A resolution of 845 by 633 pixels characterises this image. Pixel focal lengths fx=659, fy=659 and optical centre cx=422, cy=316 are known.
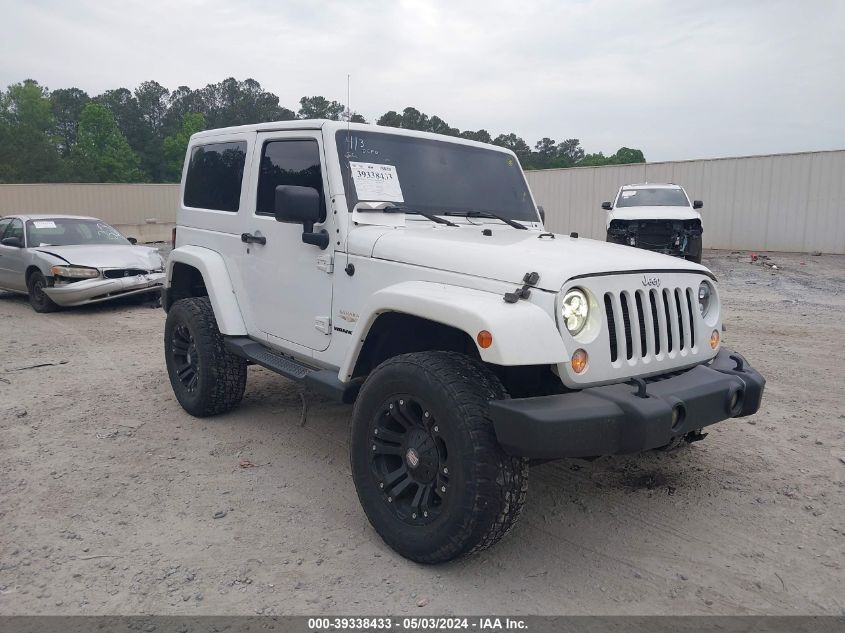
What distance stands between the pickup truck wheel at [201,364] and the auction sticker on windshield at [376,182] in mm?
1791

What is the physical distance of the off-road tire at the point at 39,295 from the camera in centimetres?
1009

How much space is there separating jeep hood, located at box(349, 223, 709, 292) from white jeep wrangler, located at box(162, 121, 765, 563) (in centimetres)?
1

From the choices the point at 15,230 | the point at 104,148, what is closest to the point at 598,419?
the point at 15,230

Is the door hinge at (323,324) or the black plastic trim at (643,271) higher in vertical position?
the black plastic trim at (643,271)

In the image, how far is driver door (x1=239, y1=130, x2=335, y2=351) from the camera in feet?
12.9

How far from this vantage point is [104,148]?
64000 mm

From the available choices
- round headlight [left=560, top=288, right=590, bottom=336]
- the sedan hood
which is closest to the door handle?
round headlight [left=560, top=288, right=590, bottom=336]

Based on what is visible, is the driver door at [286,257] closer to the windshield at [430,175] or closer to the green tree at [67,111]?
the windshield at [430,175]

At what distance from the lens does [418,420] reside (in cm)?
307

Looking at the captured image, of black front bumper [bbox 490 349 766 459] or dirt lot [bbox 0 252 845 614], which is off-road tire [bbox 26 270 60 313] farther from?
black front bumper [bbox 490 349 766 459]

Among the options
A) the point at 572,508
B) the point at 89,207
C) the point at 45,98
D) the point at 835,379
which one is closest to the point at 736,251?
the point at 835,379

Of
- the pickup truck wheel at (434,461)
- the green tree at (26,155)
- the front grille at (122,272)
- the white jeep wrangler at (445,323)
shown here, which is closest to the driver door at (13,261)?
the front grille at (122,272)

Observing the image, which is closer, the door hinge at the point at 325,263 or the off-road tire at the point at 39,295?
the door hinge at the point at 325,263

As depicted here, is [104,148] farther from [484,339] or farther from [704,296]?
[484,339]
